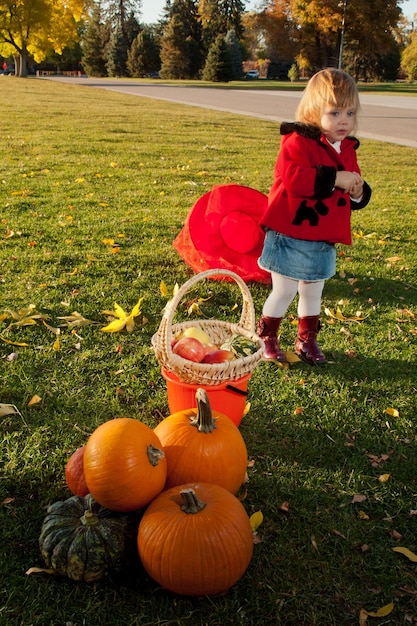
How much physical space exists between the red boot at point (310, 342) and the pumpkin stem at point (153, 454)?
5.28 feet

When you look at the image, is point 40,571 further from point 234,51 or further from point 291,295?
point 234,51

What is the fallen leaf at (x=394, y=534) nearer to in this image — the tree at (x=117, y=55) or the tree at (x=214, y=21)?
the tree at (x=214, y=21)

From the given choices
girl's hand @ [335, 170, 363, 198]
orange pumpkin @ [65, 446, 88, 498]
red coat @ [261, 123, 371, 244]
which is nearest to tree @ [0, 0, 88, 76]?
red coat @ [261, 123, 371, 244]

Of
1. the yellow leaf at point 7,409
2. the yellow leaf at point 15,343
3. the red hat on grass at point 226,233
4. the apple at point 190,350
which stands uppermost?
the red hat on grass at point 226,233

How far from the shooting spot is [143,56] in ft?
190

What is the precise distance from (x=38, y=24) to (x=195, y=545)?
45.7 m

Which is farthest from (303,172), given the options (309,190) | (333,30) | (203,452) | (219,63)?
(219,63)

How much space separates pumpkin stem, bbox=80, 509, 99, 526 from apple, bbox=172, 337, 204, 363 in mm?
827

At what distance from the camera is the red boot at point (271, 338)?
3488mm

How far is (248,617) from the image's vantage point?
1.91 metres

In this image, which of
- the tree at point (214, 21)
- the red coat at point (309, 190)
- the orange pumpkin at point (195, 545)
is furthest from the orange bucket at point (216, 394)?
the tree at point (214, 21)

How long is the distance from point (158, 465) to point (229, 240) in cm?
268

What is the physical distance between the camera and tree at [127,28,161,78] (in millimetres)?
57500

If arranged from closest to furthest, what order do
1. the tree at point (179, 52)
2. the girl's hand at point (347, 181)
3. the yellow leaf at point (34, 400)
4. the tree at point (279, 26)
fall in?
the yellow leaf at point (34, 400) < the girl's hand at point (347, 181) < the tree at point (279, 26) < the tree at point (179, 52)
